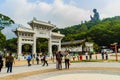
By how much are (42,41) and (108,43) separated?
89.2 feet

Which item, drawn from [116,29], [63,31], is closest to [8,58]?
[116,29]

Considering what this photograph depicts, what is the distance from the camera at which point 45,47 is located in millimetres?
72500

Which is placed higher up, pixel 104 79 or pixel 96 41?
pixel 96 41

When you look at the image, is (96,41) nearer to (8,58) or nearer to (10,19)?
(10,19)

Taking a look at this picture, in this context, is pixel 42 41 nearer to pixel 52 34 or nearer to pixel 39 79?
pixel 52 34

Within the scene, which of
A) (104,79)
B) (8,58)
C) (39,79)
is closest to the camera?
(104,79)

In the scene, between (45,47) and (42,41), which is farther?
(42,41)

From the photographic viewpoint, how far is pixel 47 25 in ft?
164

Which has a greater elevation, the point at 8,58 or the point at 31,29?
the point at 31,29

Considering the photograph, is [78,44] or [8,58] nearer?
[8,58]

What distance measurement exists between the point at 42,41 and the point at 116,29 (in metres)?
31.5

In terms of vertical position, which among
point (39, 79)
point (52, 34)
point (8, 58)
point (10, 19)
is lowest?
point (39, 79)

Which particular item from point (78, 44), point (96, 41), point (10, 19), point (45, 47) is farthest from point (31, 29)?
point (96, 41)

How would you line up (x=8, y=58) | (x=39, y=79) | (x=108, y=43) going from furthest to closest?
(x=108, y=43)
(x=8, y=58)
(x=39, y=79)
